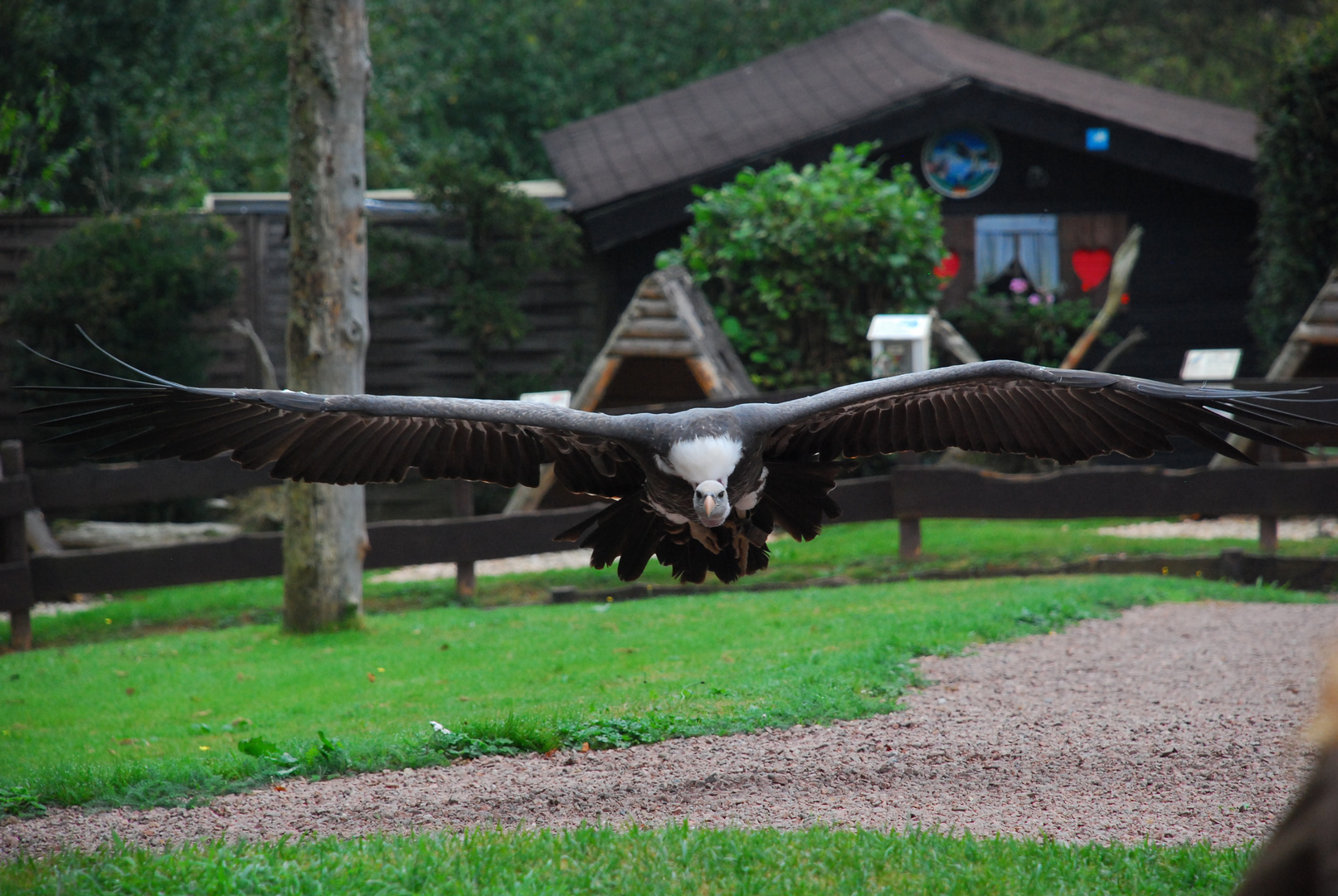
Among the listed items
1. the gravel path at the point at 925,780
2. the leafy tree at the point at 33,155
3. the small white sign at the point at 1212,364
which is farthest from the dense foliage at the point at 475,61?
the gravel path at the point at 925,780

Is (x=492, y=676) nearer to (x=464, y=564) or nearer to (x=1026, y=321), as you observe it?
(x=464, y=564)

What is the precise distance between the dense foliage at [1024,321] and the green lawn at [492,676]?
16.9 feet

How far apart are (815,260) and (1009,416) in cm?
606

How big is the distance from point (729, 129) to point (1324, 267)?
22.2ft

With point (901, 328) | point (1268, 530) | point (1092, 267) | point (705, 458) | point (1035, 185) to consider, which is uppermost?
point (1035, 185)

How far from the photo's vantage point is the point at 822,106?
46.5 ft

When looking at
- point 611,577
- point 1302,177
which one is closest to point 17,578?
point 611,577

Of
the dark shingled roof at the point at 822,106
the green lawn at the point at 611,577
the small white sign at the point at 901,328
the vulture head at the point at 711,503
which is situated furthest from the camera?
the dark shingled roof at the point at 822,106

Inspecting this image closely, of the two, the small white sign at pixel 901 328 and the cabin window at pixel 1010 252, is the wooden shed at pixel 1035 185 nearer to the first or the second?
the cabin window at pixel 1010 252

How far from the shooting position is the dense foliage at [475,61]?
16734 millimetres

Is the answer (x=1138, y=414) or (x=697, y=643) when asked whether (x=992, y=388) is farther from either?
(x=697, y=643)

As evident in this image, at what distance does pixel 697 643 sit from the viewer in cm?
652

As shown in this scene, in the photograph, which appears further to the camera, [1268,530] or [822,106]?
[822,106]

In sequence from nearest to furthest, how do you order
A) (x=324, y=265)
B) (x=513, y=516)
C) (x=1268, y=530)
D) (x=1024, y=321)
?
1. (x=324, y=265)
2. (x=1268, y=530)
3. (x=513, y=516)
4. (x=1024, y=321)
